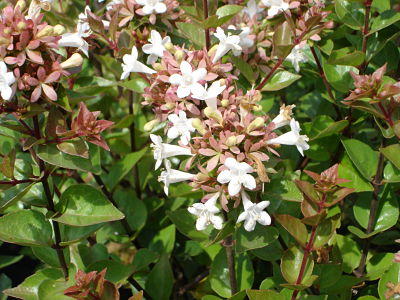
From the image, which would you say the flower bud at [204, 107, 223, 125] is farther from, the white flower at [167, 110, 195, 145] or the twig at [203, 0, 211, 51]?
the twig at [203, 0, 211, 51]

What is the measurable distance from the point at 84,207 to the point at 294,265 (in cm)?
88

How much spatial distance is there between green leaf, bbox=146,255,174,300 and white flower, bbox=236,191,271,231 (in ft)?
2.83

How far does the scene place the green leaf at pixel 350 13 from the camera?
248 cm

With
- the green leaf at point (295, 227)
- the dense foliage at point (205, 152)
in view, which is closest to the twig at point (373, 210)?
the dense foliage at point (205, 152)

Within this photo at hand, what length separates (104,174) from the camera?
9.86ft

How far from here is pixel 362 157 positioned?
2.35 meters

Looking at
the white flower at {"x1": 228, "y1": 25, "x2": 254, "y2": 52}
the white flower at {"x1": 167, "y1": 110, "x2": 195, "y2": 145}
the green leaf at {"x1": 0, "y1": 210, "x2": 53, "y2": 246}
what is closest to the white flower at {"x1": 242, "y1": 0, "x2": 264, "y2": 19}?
the white flower at {"x1": 228, "y1": 25, "x2": 254, "y2": 52}

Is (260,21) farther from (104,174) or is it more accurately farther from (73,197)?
(73,197)

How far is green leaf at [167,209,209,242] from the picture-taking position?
7.61ft

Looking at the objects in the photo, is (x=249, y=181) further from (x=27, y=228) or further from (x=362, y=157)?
(x=27, y=228)

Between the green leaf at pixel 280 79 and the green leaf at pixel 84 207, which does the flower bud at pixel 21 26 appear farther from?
the green leaf at pixel 280 79

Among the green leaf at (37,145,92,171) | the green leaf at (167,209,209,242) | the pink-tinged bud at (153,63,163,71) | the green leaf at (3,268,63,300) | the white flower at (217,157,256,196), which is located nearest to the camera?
the white flower at (217,157,256,196)

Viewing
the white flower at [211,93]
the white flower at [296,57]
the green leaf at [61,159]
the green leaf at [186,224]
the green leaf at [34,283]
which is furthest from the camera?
the white flower at [296,57]

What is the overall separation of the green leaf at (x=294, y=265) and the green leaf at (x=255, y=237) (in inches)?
3.7
